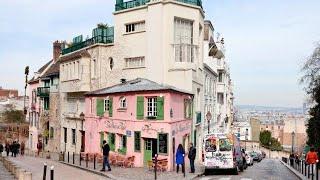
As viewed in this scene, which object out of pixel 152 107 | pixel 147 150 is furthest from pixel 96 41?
pixel 147 150

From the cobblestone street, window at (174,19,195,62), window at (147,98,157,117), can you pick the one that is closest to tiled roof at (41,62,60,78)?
window at (174,19,195,62)

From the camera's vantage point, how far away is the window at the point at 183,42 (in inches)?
1239

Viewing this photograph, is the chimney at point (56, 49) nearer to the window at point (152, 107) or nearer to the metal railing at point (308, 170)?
the window at point (152, 107)

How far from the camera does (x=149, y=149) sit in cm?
2561

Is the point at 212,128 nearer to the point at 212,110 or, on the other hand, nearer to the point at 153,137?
the point at 212,110

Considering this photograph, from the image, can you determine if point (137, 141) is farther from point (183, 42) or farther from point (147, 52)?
point (183, 42)

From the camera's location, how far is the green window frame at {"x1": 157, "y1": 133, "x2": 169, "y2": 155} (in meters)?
24.4

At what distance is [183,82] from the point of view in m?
31.0

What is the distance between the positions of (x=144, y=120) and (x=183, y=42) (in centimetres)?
838

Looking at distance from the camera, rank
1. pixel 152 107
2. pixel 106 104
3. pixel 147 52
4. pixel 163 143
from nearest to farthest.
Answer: pixel 163 143
pixel 152 107
pixel 106 104
pixel 147 52

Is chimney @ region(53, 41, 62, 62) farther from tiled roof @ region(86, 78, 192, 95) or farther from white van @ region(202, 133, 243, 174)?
white van @ region(202, 133, 243, 174)

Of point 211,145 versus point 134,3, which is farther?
point 134,3

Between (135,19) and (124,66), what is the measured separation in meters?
3.67

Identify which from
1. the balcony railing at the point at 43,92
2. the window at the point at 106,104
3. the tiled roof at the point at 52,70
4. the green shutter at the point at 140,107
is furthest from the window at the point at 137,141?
the balcony railing at the point at 43,92
